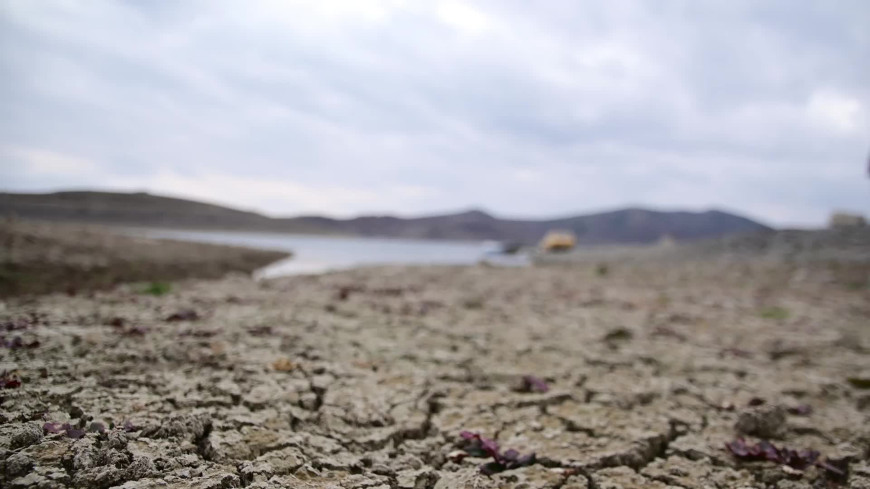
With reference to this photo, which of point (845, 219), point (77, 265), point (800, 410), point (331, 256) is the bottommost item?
point (331, 256)

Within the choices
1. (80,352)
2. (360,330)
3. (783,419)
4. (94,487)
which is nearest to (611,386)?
(783,419)

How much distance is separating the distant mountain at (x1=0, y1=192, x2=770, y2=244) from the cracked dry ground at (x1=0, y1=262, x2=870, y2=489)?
22181 mm

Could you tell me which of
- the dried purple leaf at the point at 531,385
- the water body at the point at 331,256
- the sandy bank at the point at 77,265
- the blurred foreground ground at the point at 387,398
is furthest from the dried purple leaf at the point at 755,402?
the water body at the point at 331,256

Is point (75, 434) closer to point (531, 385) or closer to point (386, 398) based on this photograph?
point (386, 398)

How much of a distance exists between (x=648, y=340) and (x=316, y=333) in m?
3.67

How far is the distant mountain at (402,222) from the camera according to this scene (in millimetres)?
39456

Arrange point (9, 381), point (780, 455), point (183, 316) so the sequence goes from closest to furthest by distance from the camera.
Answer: point (9, 381)
point (780, 455)
point (183, 316)

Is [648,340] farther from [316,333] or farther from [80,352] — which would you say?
[80,352]

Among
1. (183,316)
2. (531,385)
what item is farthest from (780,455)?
(183,316)

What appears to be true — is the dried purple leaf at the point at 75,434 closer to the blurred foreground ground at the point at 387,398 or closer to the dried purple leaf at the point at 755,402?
the blurred foreground ground at the point at 387,398

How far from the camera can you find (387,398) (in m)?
2.90

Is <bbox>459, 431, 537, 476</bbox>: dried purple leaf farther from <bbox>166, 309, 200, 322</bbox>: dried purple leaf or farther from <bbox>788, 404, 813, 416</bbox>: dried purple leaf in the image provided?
<bbox>166, 309, 200, 322</bbox>: dried purple leaf

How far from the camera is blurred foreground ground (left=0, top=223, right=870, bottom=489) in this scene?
1.92m

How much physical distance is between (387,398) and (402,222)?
418 feet
